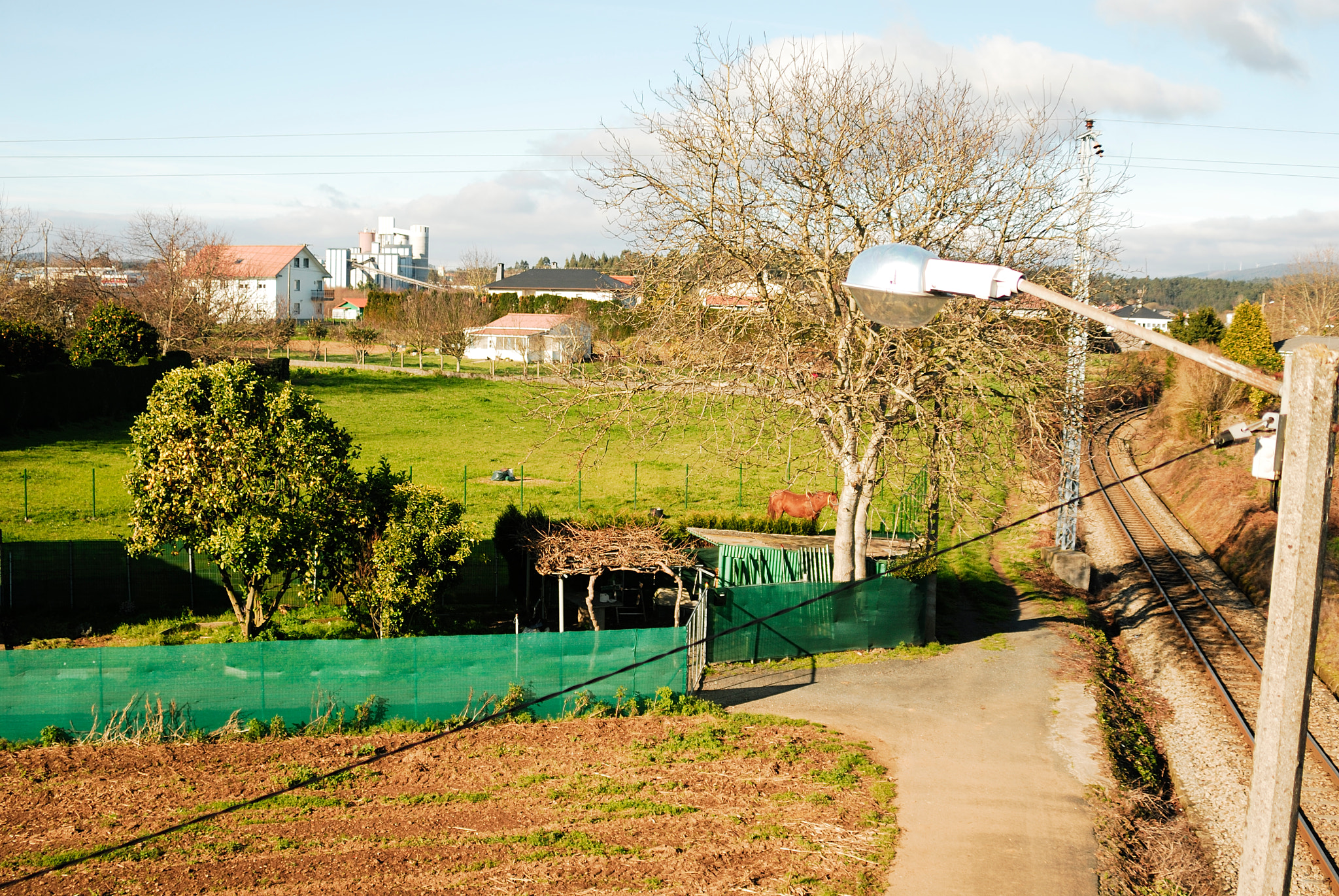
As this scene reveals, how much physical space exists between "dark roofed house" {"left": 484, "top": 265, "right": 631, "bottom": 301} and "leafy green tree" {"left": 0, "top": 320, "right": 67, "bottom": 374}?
5712cm

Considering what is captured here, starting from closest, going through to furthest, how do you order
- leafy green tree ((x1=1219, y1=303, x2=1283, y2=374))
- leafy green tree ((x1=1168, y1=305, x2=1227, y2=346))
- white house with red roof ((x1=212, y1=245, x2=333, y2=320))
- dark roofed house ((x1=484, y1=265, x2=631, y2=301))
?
leafy green tree ((x1=1219, y1=303, x2=1283, y2=374)) → leafy green tree ((x1=1168, y1=305, x2=1227, y2=346)) → white house with red roof ((x1=212, y1=245, x2=333, y2=320)) → dark roofed house ((x1=484, y1=265, x2=631, y2=301))

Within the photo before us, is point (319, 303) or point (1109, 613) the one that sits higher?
point (319, 303)

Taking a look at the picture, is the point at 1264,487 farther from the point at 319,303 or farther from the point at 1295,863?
the point at 319,303

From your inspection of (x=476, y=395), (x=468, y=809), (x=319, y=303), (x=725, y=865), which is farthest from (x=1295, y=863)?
(x=319, y=303)

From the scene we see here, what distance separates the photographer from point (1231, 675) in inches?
730

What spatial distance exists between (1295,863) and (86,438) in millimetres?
38691

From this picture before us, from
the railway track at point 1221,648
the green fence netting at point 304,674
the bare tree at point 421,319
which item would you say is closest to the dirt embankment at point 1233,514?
the railway track at point 1221,648

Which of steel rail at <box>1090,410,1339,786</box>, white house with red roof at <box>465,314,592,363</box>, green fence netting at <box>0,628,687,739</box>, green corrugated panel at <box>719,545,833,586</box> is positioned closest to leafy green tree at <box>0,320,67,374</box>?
green fence netting at <box>0,628,687,739</box>

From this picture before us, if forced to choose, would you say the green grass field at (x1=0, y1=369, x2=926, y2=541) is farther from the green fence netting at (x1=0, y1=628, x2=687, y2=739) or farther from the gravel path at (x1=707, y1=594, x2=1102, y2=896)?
the green fence netting at (x1=0, y1=628, x2=687, y2=739)

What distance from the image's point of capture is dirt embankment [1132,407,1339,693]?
Answer: 20.0m

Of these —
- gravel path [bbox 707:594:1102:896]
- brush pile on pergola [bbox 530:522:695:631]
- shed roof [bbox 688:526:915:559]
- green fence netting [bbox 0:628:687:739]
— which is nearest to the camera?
gravel path [bbox 707:594:1102:896]

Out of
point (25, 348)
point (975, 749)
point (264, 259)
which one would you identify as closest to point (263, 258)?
point (264, 259)

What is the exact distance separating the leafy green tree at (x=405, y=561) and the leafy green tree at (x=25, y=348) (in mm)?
27319

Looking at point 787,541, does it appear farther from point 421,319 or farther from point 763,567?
point 421,319
